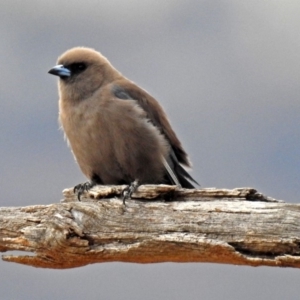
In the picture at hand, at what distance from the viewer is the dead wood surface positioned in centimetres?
382

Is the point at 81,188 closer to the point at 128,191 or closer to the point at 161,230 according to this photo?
the point at 128,191

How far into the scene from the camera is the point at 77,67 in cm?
530

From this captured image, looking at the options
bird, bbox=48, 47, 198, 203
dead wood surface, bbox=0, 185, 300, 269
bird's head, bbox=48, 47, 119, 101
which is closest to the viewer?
dead wood surface, bbox=0, 185, 300, 269

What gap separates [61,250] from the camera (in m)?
4.02

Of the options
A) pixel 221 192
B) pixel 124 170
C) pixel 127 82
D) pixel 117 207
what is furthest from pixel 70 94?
pixel 221 192

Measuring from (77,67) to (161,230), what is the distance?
186cm

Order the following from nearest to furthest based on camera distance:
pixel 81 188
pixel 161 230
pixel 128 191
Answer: pixel 161 230
pixel 128 191
pixel 81 188

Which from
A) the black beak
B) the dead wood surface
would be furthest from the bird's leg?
the black beak

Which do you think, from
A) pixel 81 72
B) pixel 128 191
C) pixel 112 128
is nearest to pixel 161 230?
pixel 128 191

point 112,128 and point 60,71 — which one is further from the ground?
point 60,71

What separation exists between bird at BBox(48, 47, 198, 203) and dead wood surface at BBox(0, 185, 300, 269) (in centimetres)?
60

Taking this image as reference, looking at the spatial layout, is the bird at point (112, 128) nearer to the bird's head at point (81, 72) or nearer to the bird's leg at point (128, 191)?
the bird's head at point (81, 72)

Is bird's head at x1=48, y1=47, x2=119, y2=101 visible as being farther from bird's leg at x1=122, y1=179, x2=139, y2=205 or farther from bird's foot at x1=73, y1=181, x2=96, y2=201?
bird's leg at x1=122, y1=179, x2=139, y2=205

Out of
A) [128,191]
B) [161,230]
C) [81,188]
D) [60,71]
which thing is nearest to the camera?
[161,230]
